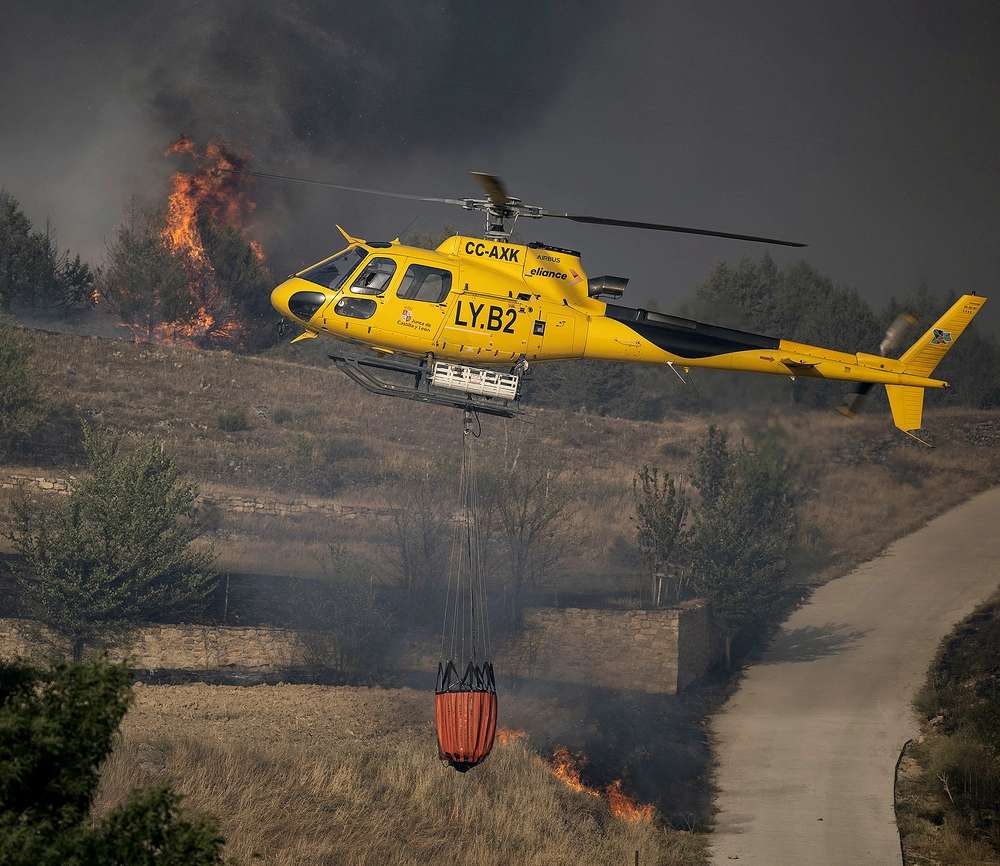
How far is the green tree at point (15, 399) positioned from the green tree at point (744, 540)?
2592 cm

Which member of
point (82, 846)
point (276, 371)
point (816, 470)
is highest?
point (276, 371)

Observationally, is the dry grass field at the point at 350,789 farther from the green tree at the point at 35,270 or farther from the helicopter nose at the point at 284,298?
the green tree at the point at 35,270

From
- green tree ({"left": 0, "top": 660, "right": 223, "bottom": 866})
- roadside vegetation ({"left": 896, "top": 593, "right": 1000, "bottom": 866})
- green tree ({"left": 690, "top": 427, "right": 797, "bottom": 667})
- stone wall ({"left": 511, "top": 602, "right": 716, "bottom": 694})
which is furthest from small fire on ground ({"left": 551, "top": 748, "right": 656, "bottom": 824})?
green tree ({"left": 0, "top": 660, "right": 223, "bottom": 866})

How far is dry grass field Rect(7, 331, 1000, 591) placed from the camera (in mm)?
45000

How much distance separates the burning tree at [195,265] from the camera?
72688 millimetres

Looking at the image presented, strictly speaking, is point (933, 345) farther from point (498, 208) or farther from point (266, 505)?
point (266, 505)

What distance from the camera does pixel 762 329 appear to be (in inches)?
2248

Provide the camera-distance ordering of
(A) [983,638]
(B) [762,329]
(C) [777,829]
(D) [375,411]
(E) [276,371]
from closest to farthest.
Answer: (C) [777,829], (A) [983,638], (B) [762,329], (D) [375,411], (E) [276,371]

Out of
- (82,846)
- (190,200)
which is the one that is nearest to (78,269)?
(190,200)

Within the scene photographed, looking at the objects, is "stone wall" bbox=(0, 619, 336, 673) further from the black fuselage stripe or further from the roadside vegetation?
the roadside vegetation

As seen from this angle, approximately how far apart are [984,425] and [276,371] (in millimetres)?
42464

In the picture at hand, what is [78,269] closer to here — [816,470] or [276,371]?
[276,371]

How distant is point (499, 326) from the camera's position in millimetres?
23094

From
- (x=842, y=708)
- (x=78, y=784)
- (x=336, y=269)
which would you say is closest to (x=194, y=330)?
(x=842, y=708)
